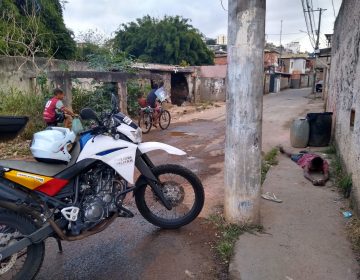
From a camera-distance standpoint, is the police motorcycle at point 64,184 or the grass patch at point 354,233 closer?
the police motorcycle at point 64,184

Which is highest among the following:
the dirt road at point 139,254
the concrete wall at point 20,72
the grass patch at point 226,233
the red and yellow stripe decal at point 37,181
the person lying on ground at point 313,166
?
the concrete wall at point 20,72

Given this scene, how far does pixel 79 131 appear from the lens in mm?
3436

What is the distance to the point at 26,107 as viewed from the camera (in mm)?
9562

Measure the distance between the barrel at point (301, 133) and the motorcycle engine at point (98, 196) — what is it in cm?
585

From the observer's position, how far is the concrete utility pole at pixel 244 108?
3477 millimetres

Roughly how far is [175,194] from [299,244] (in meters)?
1.38

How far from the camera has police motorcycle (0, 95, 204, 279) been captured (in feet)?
9.29

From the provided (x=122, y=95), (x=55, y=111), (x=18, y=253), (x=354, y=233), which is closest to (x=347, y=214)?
(x=354, y=233)

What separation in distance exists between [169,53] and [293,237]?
27.9 metres

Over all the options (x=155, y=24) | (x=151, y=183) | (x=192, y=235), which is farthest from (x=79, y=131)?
(x=155, y=24)

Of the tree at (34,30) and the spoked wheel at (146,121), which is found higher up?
the tree at (34,30)

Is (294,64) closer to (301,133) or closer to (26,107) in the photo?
(301,133)

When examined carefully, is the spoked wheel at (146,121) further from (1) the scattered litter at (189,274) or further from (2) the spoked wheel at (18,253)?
(2) the spoked wheel at (18,253)

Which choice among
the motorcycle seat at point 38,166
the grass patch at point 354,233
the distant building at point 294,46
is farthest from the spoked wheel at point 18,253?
the distant building at point 294,46
